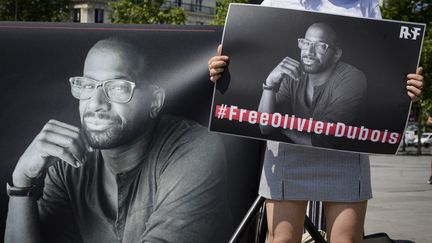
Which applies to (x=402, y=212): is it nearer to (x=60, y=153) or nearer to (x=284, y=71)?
(x=60, y=153)

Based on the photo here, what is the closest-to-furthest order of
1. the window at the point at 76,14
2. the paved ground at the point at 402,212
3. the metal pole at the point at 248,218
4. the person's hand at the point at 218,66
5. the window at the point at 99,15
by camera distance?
the person's hand at the point at 218,66, the metal pole at the point at 248,218, the paved ground at the point at 402,212, the window at the point at 99,15, the window at the point at 76,14

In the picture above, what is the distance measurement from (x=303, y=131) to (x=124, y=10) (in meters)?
34.6

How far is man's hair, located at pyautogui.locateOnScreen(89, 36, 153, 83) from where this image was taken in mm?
3760

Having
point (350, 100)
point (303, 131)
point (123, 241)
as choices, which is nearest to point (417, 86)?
point (350, 100)

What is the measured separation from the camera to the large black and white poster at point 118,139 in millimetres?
3756

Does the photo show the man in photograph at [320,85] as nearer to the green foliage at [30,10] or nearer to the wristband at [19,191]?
the wristband at [19,191]

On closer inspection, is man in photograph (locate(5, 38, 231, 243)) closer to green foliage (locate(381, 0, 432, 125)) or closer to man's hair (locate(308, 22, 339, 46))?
man's hair (locate(308, 22, 339, 46))

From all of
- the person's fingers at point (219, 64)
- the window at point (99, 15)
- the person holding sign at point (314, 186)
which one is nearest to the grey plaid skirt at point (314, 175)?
the person holding sign at point (314, 186)

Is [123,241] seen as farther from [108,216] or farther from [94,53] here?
[94,53]

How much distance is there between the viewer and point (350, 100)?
9.12ft

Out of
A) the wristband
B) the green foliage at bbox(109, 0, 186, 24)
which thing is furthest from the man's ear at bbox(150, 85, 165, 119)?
the green foliage at bbox(109, 0, 186, 24)

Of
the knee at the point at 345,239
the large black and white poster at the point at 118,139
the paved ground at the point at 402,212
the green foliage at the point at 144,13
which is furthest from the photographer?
the green foliage at the point at 144,13

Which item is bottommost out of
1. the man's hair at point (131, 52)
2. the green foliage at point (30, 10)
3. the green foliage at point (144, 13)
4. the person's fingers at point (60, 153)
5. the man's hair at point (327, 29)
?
the green foliage at point (30, 10)

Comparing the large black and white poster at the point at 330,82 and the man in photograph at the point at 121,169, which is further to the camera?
the man in photograph at the point at 121,169
